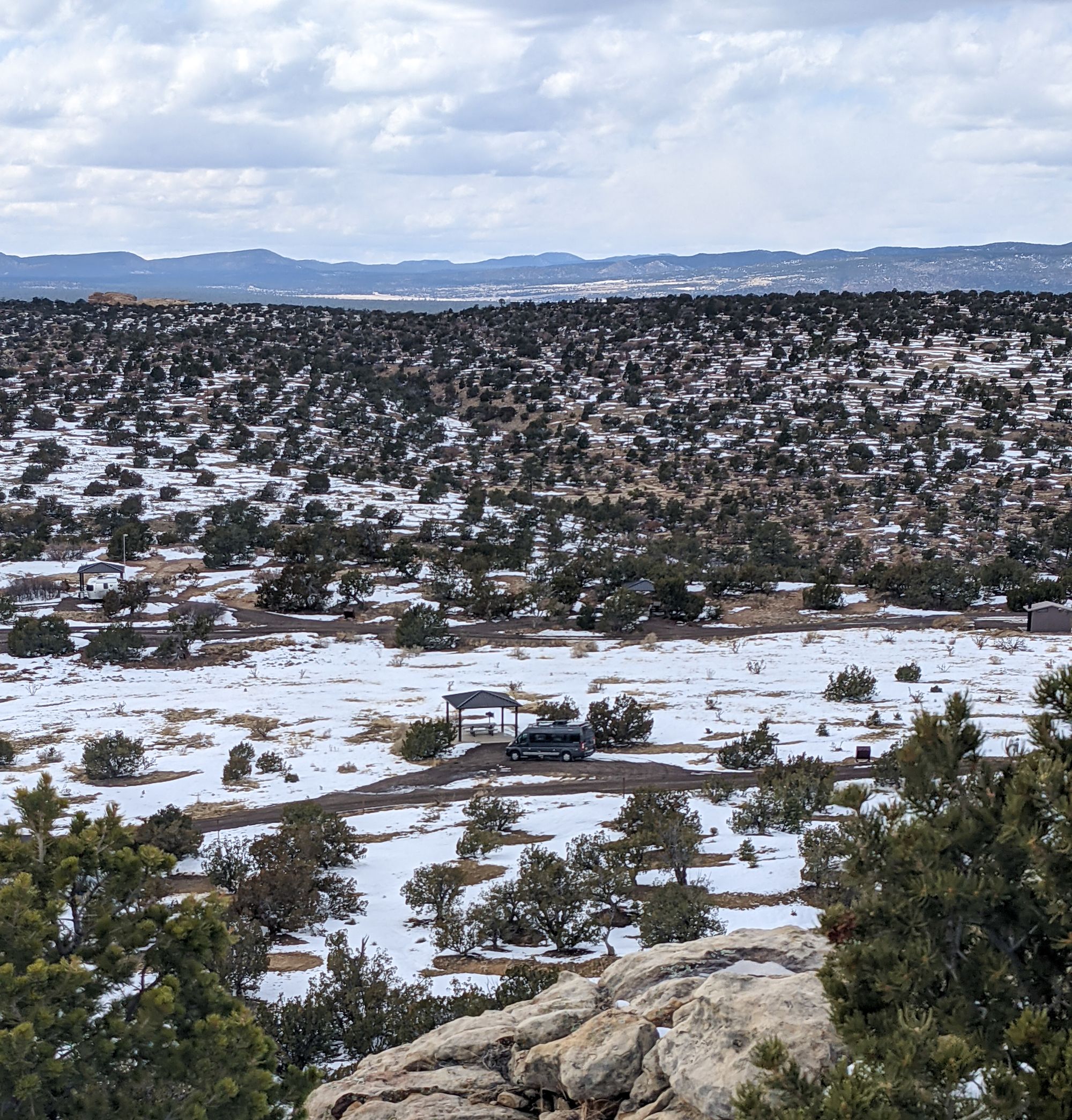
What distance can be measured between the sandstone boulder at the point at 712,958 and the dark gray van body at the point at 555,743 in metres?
14.7

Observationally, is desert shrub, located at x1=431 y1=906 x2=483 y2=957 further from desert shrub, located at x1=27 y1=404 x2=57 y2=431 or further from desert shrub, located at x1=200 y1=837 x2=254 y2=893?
desert shrub, located at x1=27 y1=404 x2=57 y2=431

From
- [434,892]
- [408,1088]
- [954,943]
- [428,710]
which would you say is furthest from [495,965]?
[428,710]

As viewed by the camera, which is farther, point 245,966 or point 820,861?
point 820,861

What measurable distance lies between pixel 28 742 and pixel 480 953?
14.5 metres

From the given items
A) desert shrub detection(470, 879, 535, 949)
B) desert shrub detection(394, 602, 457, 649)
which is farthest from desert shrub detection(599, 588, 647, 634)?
desert shrub detection(470, 879, 535, 949)

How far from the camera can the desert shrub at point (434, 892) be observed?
15273 millimetres

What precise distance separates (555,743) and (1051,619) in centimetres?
1802

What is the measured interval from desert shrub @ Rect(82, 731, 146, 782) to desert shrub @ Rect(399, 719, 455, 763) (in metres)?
5.31

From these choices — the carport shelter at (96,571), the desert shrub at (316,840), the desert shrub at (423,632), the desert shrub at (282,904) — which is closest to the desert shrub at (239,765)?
the desert shrub at (316,840)

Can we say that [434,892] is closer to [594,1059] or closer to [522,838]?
Answer: [522,838]

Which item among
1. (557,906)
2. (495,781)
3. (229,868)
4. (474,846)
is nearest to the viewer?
(557,906)

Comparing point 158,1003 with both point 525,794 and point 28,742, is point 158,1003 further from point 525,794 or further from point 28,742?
point 28,742

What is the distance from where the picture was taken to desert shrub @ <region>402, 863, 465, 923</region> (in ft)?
50.1

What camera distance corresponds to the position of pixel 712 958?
28.4 feet
